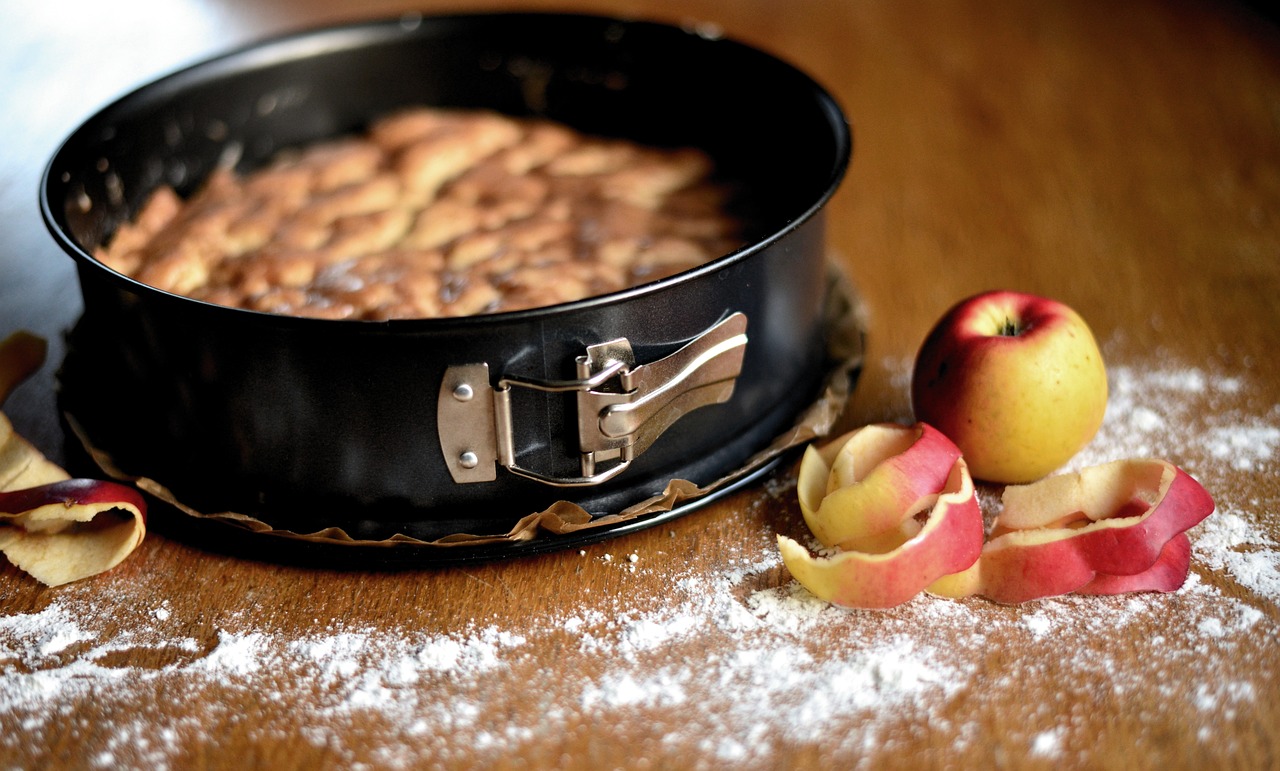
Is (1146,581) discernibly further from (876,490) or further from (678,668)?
(678,668)

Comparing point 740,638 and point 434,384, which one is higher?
point 434,384

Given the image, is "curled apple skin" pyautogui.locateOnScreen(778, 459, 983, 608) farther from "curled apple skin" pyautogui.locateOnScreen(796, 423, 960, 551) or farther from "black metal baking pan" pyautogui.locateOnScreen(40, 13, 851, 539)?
"black metal baking pan" pyautogui.locateOnScreen(40, 13, 851, 539)

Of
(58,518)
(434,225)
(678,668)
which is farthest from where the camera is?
(434,225)

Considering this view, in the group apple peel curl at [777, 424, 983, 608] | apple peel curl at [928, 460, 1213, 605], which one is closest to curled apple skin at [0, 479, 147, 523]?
apple peel curl at [777, 424, 983, 608]

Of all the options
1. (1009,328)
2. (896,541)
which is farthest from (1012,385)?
(896,541)

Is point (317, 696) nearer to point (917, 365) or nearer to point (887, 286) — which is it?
point (917, 365)

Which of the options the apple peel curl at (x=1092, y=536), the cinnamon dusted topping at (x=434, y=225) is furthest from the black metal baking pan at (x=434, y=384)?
the apple peel curl at (x=1092, y=536)

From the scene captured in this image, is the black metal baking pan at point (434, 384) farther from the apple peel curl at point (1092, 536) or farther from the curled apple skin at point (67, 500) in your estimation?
the apple peel curl at point (1092, 536)
